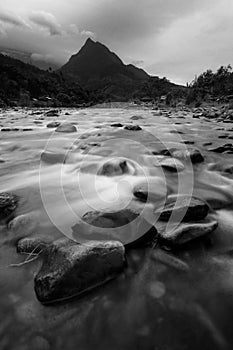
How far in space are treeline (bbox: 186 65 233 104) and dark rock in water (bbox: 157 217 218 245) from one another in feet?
103

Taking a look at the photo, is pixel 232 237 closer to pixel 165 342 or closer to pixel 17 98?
pixel 165 342

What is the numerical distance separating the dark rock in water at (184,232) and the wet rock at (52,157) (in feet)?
10.4

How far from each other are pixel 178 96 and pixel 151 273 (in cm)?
4599

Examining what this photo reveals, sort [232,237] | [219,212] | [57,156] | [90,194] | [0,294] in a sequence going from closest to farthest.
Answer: [0,294] < [232,237] < [219,212] < [90,194] < [57,156]

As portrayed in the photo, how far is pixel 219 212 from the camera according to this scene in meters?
2.48

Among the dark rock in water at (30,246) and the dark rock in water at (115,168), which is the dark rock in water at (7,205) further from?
the dark rock in water at (115,168)

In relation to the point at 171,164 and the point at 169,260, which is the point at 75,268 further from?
the point at 171,164

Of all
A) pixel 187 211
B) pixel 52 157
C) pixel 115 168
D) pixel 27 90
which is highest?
pixel 187 211

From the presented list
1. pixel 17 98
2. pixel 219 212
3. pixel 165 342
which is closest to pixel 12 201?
pixel 165 342

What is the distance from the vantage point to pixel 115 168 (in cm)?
385

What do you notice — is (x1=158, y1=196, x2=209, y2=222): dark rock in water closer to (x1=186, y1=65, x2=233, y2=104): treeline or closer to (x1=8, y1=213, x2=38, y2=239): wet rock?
(x1=8, y1=213, x2=38, y2=239): wet rock

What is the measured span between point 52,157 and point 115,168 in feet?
5.80

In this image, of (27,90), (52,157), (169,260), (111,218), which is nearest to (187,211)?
(169,260)

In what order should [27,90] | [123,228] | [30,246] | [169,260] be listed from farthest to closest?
[27,90] → [123,228] → [30,246] → [169,260]
